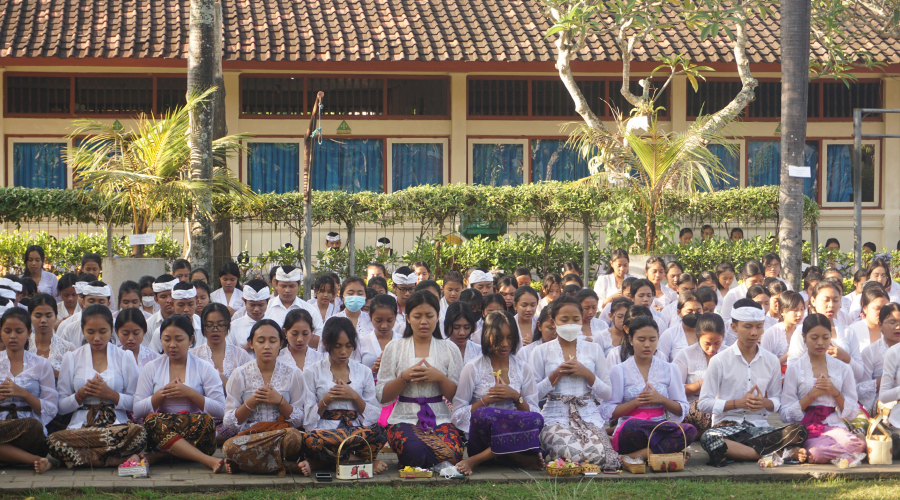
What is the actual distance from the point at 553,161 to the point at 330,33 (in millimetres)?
4384

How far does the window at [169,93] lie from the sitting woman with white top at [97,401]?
9.48 m

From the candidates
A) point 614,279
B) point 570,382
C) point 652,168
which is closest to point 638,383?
point 570,382

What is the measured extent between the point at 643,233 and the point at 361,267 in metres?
3.61

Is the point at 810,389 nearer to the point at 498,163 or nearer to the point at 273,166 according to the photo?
the point at 498,163

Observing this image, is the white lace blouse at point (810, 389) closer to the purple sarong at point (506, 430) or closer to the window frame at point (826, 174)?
the purple sarong at point (506, 430)

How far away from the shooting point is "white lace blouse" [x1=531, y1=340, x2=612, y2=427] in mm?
6730

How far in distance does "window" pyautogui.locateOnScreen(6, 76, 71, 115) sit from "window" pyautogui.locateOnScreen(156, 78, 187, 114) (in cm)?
143

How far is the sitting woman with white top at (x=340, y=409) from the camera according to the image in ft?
20.4

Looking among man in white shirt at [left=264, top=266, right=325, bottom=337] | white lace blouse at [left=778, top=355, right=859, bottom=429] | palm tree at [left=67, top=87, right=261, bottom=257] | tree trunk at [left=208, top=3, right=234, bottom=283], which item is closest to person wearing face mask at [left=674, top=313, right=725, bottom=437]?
white lace blouse at [left=778, top=355, right=859, bottom=429]

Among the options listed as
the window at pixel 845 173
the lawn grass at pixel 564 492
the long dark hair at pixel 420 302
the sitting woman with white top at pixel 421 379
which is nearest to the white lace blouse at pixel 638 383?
the lawn grass at pixel 564 492

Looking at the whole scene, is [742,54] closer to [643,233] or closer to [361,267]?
[643,233]

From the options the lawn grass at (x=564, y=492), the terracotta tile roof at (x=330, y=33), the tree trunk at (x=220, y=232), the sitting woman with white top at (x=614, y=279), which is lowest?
the lawn grass at (x=564, y=492)

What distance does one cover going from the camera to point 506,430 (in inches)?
247

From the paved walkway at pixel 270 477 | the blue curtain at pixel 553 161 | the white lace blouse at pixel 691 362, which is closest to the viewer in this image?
the paved walkway at pixel 270 477
